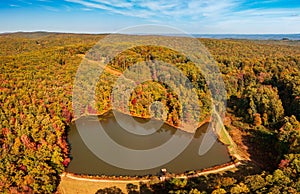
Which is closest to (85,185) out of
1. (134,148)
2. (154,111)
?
(134,148)

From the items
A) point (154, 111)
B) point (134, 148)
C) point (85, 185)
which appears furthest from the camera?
point (154, 111)

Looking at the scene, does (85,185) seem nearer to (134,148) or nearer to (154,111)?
(134,148)

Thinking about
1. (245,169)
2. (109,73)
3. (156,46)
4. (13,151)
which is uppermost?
(156,46)

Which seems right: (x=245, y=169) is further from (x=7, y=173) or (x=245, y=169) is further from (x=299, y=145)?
(x=7, y=173)

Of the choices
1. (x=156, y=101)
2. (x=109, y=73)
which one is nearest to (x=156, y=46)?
(x=109, y=73)

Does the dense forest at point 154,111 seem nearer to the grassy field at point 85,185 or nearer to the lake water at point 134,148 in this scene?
the grassy field at point 85,185

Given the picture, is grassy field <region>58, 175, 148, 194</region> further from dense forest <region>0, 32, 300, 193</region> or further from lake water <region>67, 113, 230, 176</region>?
lake water <region>67, 113, 230, 176</region>

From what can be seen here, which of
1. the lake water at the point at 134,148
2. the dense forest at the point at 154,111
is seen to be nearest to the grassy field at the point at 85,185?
the dense forest at the point at 154,111
